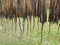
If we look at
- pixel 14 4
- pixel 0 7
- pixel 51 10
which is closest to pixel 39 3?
pixel 51 10

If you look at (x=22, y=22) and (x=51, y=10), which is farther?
(x=22, y=22)

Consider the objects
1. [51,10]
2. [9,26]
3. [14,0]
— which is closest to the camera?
[51,10]

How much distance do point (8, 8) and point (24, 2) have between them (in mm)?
273

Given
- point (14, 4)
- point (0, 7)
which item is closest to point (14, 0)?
point (14, 4)

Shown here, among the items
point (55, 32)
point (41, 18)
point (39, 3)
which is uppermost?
point (39, 3)

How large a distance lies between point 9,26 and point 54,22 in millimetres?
694

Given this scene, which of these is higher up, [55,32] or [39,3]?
[39,3]

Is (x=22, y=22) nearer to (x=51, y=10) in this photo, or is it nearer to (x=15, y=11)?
(x=15, y=11)

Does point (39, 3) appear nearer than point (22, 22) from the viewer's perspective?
Yes

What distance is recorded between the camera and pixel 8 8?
3.07 metres

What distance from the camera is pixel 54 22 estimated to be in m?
2.88

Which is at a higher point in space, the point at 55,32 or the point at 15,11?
the point at 15,11

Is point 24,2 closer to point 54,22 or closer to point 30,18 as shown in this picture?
point 30,18

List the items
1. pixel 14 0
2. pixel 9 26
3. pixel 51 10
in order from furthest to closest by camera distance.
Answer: pixel 9 26 < pixel 14 0 < pixel 51 10
